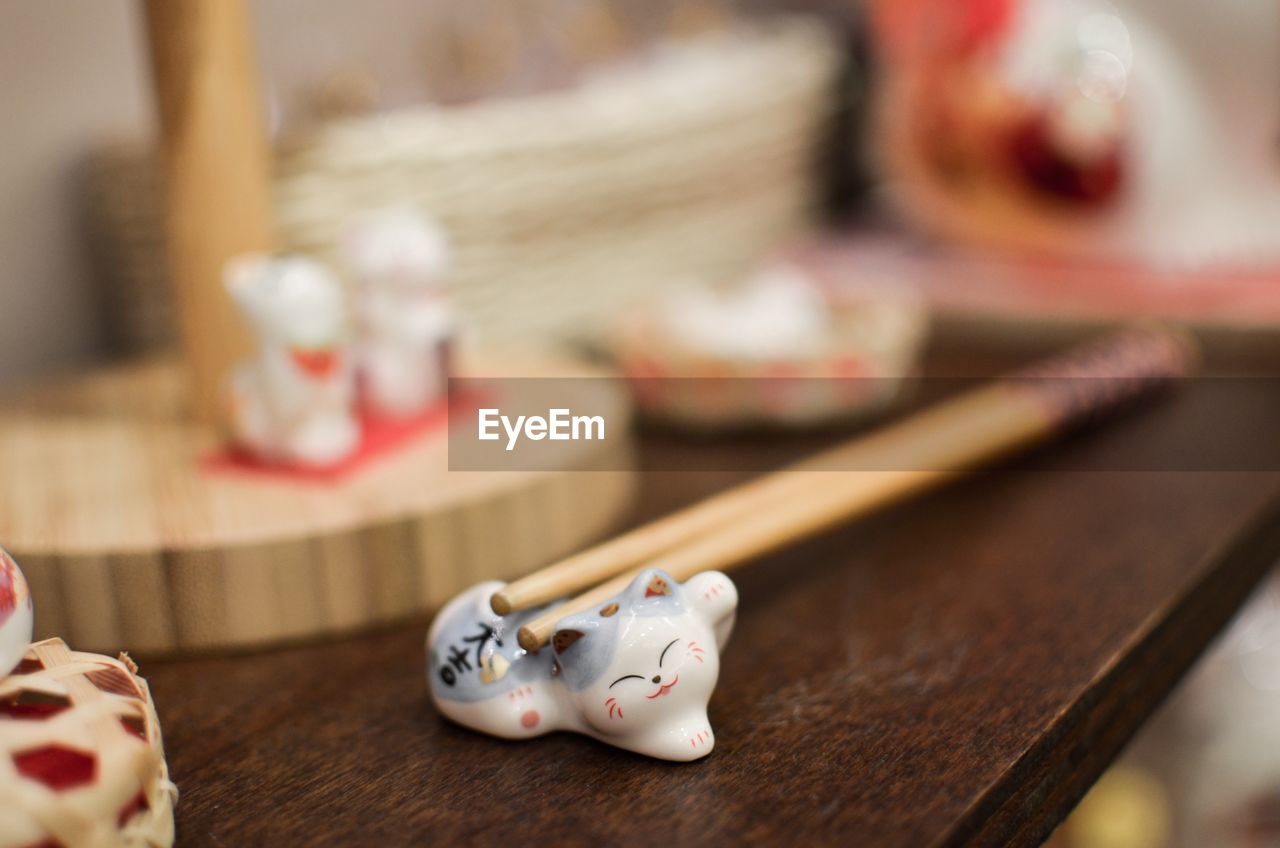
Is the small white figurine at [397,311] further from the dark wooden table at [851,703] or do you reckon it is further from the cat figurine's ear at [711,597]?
the cat figurine's ear at [711,597]

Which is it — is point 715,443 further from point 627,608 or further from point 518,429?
point 627,608

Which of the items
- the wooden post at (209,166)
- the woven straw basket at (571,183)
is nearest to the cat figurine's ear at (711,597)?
the wooden post at (209,166)

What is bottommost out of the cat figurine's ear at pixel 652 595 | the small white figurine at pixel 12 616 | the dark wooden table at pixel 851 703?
the dark wooden table at pixel 851 703

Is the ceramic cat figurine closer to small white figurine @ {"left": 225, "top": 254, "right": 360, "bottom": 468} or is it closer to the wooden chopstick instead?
the wooden chopstick

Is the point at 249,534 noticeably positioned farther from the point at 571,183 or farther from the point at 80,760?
the point at 571,183

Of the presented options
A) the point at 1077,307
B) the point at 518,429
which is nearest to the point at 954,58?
the point at 1077,307

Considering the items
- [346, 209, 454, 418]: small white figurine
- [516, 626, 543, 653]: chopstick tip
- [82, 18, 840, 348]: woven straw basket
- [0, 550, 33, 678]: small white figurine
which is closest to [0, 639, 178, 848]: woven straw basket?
[0, 550, 33, 678]: small white figurine

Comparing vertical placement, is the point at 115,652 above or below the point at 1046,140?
below
